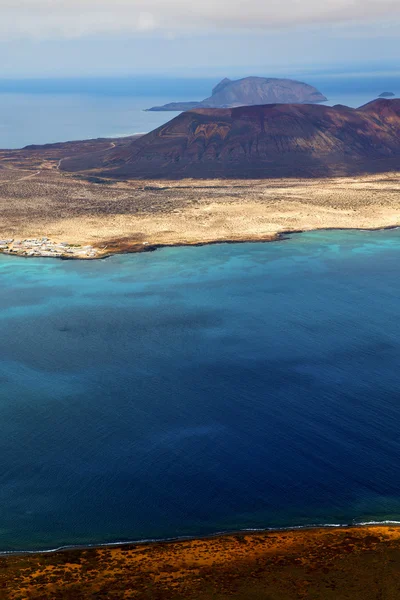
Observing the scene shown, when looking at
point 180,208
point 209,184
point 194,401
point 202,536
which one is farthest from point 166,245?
point 202,536

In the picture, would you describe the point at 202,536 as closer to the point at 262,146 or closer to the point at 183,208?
the point at 183,208

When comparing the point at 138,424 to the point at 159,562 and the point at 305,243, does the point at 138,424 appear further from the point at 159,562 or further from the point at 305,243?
the point at 305,243

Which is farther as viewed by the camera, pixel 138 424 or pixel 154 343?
pixel 154 343

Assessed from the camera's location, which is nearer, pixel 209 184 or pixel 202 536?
pixel 202 536

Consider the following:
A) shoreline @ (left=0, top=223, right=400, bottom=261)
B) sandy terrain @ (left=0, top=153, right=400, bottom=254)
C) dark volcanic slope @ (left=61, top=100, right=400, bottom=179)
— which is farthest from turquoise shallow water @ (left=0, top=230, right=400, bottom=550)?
dark volcanic slope @ (left=61, top=100, right=400, bottom=179)

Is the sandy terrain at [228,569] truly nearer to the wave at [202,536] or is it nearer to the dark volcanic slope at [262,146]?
the wave at [202,536]

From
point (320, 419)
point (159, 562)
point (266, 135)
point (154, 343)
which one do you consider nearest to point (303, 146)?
point (266, 135)

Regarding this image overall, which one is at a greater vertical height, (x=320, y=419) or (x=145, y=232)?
(x=145, y=232)
